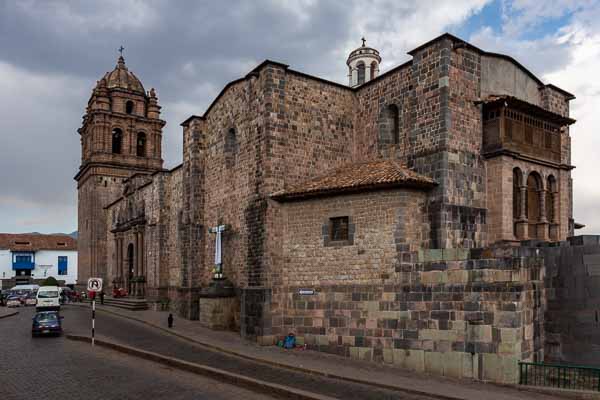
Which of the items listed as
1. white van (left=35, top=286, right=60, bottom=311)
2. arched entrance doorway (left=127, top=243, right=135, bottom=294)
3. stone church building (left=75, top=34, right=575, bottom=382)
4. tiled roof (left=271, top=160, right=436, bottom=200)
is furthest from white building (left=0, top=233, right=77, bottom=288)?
tiled roof (left=271, top=160, right=436, bottom=200)

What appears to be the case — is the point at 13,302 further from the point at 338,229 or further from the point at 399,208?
the point at 399,208

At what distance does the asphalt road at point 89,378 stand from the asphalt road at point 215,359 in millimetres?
1155

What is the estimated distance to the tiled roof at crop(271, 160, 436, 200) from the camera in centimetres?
1563

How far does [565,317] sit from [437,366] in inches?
152

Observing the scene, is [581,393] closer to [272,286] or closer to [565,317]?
[565,317]

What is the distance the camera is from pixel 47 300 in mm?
30172

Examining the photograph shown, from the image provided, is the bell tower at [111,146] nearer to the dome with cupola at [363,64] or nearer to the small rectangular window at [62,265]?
the dome with cupola at [363,64]

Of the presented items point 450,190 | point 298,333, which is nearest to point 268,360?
point 298,333

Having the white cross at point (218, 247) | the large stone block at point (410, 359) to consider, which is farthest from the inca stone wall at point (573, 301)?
the white cross at point (218, 247)

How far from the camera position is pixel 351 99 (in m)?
20.8

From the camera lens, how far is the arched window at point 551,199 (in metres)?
18.6

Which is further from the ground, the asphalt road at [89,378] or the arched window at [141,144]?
the arched window at [141,144]

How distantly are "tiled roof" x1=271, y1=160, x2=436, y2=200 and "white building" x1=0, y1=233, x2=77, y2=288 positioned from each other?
60.0 m

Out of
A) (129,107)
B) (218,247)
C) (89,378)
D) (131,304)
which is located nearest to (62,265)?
(129,107)
